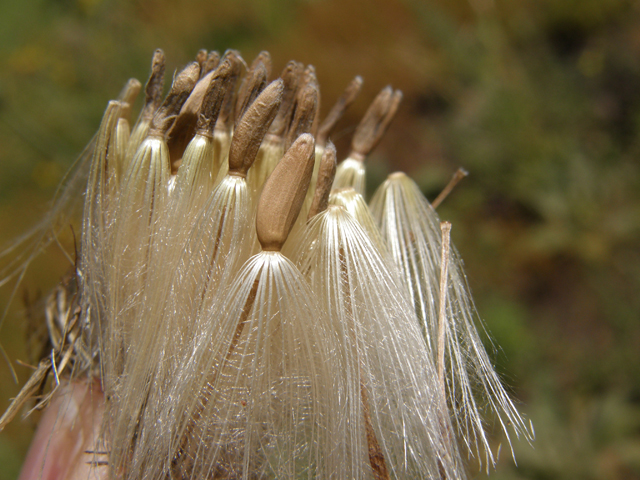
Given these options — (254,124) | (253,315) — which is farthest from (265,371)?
(254,124)

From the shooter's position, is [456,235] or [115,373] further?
[456,235]

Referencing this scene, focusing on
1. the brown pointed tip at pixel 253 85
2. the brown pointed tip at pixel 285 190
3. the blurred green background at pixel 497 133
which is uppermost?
the blurred green background at pixel 497 133

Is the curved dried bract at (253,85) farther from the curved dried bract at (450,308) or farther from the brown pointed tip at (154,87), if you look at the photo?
the curved dried bract at (450,308)

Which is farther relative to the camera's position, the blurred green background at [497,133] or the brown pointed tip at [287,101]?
the blurred green background at [497,133]

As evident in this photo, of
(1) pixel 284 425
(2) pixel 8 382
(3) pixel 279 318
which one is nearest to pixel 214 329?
(3) pixel 279 318

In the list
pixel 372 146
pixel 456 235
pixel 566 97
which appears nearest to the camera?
pixel 372 146

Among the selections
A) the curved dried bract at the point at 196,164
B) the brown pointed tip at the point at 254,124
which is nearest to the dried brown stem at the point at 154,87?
the curved dried bract at the point at 196,164

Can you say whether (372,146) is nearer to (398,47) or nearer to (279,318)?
(279,318)
